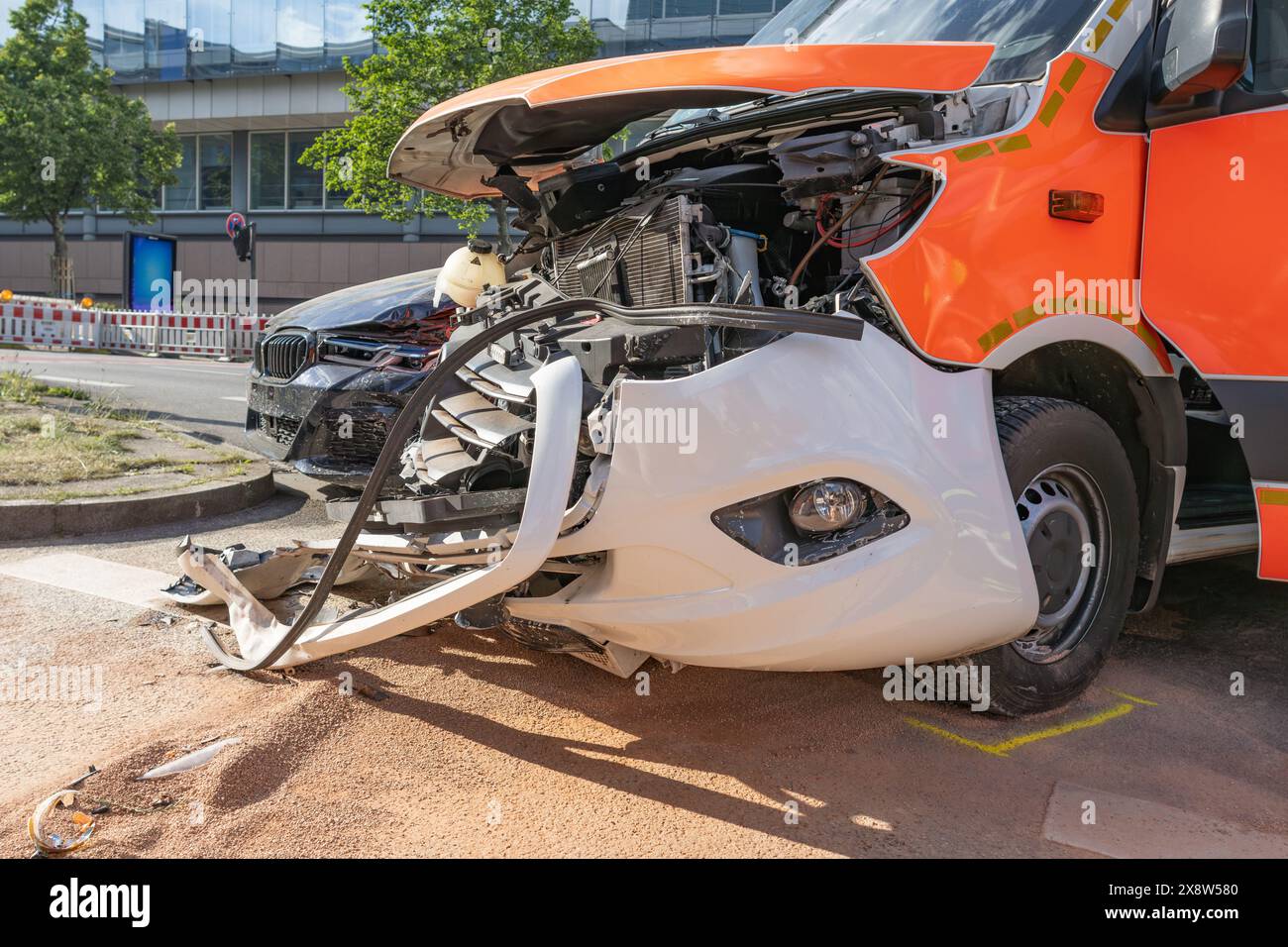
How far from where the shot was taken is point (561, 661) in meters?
3.93

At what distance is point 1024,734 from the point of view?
11.3 ft

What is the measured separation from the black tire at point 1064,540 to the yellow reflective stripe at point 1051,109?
843 mm

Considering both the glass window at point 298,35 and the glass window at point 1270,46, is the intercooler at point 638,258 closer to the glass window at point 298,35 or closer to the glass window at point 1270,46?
the glass window at point 1270,46

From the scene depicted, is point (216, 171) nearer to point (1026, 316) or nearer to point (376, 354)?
point (376, 354)

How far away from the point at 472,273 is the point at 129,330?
19.4 meters

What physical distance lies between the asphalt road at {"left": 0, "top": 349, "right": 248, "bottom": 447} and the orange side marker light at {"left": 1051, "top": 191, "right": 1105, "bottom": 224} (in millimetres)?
7248

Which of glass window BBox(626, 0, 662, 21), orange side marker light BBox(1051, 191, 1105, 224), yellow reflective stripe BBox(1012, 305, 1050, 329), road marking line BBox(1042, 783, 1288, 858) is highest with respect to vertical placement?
glass window BBox(626, 0, 662, 21)

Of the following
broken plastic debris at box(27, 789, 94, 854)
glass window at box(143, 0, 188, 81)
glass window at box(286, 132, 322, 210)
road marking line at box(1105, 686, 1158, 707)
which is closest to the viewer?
broken plastic debris at box(27, 789, 94, 854)

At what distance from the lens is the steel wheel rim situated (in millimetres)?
3316

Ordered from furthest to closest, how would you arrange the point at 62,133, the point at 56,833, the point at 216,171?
the point at 216,171
the point at 62,133
the point at 56,833

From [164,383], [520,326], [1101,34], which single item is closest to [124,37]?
[164,383]

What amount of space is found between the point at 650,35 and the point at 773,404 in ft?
83.4

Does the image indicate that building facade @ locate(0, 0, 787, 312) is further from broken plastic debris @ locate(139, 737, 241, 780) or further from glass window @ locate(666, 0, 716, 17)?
broken plastic debris @ locate(139, 737, 241, 780)


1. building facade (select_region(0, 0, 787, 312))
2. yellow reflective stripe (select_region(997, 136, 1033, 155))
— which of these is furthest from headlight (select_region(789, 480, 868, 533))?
building facade (select_region(0, 0, 787, 312))
